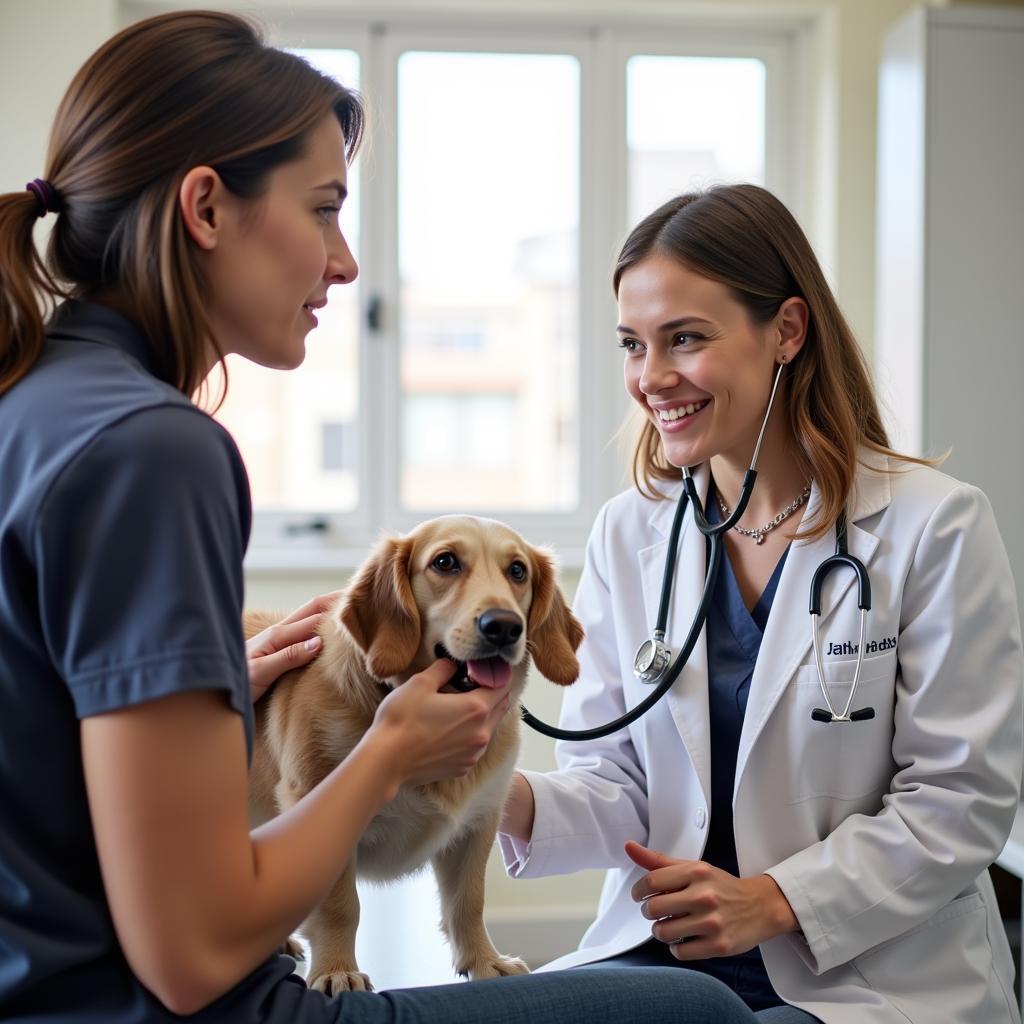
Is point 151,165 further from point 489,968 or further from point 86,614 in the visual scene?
point 489,968

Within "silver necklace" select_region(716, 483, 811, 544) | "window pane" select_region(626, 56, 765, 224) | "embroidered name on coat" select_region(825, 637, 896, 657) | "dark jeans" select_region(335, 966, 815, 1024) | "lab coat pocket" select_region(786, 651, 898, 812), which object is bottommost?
"dark jeans" select_region(335, 966, 815, 1024)

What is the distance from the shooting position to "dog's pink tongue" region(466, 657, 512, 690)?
1.18 metres

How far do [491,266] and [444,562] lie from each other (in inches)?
94.8

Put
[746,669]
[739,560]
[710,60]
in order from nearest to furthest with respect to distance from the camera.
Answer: [746,669], [739,560], [710,60]

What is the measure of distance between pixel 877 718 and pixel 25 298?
3.73 ft

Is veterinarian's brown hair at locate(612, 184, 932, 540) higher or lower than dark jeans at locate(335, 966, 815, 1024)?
higher

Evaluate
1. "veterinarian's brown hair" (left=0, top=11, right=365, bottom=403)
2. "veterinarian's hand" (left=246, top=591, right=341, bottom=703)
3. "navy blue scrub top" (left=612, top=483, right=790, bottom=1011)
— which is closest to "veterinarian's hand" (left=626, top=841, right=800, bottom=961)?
"navy blue scrub top" (left=612, top=483, right=790, bottom=1011)

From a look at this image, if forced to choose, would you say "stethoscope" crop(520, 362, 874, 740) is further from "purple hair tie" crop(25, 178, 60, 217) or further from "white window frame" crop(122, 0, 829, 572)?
"white window frame" crop(122, 0, 829, 572)

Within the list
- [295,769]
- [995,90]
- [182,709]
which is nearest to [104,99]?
[182,709]

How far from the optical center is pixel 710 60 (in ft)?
11.6

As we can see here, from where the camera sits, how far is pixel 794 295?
1.57 metres

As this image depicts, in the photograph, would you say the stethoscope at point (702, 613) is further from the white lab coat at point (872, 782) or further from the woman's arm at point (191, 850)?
the woman's arm at point (191, 850)

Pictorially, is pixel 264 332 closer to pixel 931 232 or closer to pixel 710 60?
pixel 931 232

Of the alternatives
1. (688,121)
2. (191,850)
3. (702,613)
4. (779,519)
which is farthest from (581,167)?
(191,850)
